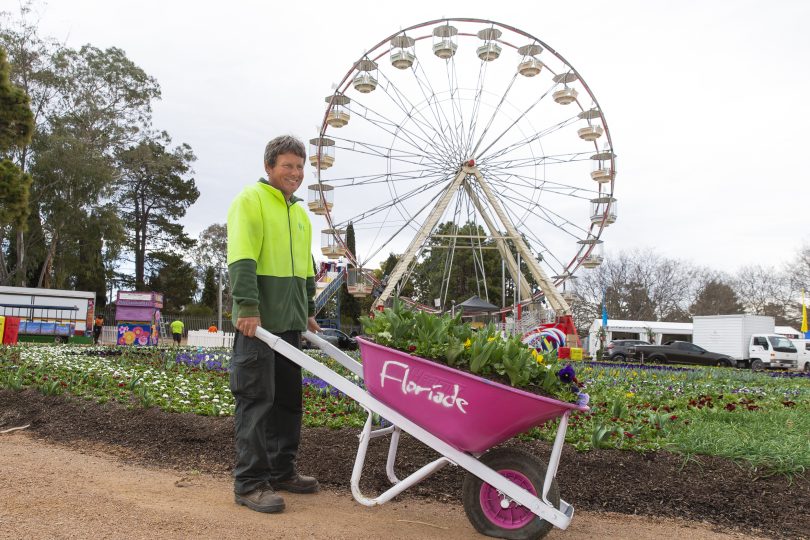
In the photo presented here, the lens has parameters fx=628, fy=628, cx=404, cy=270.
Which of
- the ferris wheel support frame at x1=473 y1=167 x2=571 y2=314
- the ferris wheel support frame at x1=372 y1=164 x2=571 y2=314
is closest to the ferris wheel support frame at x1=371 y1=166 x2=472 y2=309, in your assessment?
the ferris wheel support frame at x1=372 y1=164 x2=571 y2=314

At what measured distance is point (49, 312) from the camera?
950 inches

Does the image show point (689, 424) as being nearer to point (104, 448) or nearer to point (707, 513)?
point (707, 513)

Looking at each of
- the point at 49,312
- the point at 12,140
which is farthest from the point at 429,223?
the point at 49,312

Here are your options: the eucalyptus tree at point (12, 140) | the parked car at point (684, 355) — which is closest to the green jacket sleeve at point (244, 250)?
the eucalyptus tree at point (12, 140)

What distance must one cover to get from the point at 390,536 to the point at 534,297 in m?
21.8

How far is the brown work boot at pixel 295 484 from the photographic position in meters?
3.46

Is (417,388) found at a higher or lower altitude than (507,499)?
higher

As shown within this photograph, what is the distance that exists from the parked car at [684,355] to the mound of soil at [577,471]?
23.8 m

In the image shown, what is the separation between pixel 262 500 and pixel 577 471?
181cm

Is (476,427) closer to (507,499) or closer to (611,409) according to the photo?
(507,499)

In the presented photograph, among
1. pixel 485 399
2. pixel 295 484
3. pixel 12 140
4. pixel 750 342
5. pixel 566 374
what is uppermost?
pixel 12 140

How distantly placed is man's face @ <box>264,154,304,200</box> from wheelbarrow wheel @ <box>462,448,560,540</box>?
1.81 metres

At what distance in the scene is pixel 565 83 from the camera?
69.9ft

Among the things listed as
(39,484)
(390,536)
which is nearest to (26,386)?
(39,484)
